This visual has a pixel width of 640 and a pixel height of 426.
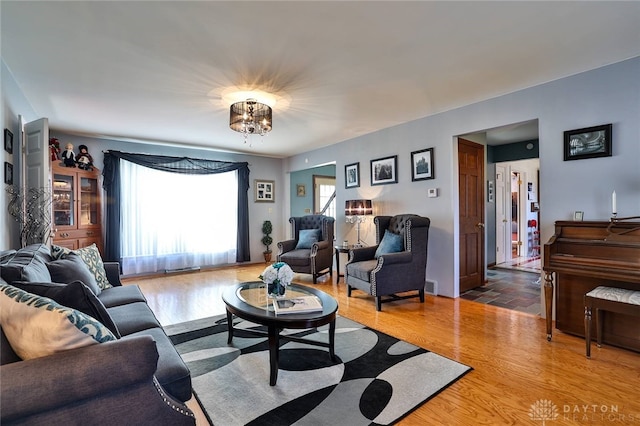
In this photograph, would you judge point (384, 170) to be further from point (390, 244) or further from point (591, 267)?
point (591, 267)

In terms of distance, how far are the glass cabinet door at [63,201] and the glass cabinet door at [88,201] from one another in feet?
0.57

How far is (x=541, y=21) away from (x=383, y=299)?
3.03 meters

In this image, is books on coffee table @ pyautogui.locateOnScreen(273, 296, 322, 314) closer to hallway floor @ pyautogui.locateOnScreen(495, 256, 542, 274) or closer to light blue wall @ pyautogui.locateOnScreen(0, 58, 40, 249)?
light blue wall @ pyautogui.locateOnScreen(0, 58, 40, 249)

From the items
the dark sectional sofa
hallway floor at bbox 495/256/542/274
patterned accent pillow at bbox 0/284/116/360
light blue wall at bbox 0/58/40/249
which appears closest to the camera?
the dark sectional sofa

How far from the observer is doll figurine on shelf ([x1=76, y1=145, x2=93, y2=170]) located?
4629mm

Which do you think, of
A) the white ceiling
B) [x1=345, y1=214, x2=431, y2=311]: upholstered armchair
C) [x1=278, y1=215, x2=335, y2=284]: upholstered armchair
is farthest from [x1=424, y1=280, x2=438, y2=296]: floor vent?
the white ceiling

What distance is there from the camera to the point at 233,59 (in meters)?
2.51

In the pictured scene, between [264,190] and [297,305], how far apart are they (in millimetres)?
4838

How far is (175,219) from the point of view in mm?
5645

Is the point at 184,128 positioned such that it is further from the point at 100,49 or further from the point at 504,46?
the point at 504,46

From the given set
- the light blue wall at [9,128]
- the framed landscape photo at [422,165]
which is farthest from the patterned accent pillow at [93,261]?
the framed landscape photo at [422,165]

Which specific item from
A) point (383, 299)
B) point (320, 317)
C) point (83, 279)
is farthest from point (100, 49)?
point (383, 299)

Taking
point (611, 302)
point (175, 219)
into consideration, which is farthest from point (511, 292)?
point (175, 219)

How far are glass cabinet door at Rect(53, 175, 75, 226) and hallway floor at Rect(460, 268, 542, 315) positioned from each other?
564 cm
